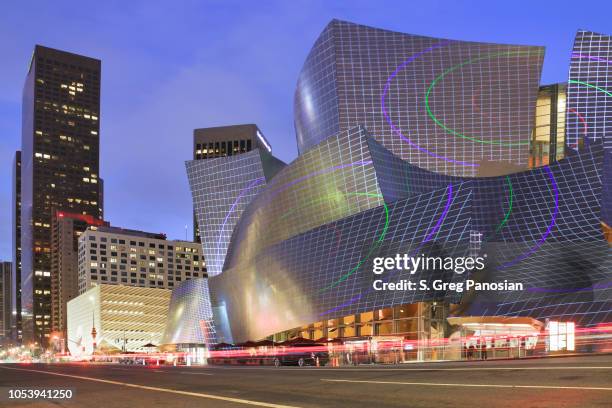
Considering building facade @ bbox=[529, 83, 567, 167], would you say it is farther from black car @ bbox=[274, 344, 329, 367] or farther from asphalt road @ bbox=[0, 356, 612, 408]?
asphalt road @ bbox=[0, 356, 612, 408]

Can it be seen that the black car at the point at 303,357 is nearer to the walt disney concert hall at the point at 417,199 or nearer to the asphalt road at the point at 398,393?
the walt disney concert hall at the point at 417,199

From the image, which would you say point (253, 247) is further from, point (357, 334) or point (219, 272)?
point (357, 334)

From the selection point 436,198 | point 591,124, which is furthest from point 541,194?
point 591,124

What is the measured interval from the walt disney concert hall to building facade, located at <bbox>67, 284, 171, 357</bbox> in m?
67.2

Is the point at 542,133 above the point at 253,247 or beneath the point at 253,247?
above

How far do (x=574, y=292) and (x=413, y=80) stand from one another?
39069mm

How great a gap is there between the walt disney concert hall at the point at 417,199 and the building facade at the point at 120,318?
220 feet

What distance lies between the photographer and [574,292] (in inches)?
1994

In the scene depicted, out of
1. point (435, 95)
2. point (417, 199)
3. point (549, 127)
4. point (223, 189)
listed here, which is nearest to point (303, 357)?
point (417, 199)

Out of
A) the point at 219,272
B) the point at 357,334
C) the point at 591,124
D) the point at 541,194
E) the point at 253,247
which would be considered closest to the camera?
the point at 541,194

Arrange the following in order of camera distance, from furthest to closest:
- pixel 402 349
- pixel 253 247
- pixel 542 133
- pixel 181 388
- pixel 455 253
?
pixel 253 247, pixel 542 133, pixel 455 253, pixel 402 349, pixel 181 388

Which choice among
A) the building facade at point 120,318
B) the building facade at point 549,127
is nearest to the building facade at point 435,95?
the building facade at point 549,127

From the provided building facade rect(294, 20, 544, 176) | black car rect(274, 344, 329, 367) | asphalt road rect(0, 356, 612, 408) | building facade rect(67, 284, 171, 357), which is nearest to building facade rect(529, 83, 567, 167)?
building facade rect(294, 20, 544, 176)

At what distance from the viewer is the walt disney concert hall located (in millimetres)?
55656
